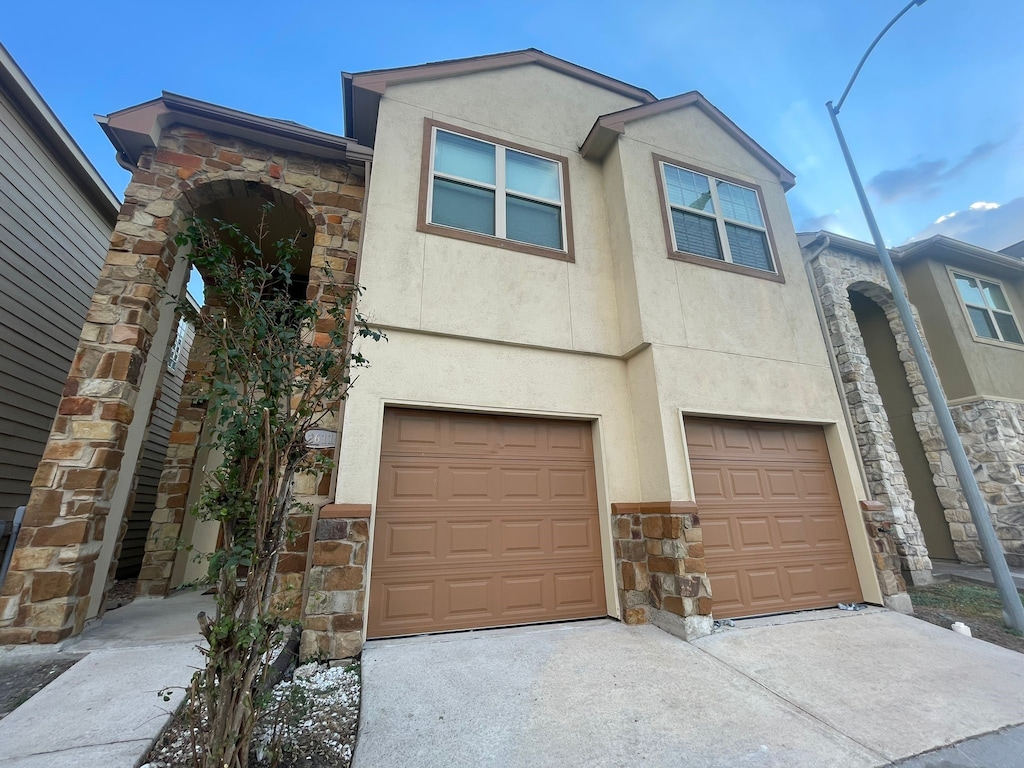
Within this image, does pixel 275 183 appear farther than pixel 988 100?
No

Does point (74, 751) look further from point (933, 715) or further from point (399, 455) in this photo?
point (933, 715)

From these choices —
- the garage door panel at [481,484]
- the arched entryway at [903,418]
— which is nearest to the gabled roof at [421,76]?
the garage door panel at [481,484]

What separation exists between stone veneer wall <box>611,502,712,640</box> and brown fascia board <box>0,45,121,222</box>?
28.7 ft

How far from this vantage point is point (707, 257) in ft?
18.3

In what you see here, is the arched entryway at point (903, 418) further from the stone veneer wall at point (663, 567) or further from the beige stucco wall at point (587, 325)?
the stone veneer wall at point (663, 567)

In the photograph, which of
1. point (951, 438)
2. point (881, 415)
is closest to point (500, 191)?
point (951, 438)

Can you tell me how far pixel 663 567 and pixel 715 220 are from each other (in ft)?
15.5

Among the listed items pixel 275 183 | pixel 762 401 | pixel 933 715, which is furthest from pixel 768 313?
pixel 275 183

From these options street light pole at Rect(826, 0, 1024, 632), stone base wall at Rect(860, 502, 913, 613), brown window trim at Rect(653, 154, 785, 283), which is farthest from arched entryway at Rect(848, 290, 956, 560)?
brown window trim at Rect(653, 154, 785, 283)

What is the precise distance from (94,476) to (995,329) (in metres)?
15.0

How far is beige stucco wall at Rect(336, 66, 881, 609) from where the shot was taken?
4.25m

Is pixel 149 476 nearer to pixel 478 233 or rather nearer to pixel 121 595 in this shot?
pixel 121 595

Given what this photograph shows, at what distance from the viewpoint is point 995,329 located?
29.0ft

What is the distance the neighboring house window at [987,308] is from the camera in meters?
8.80
